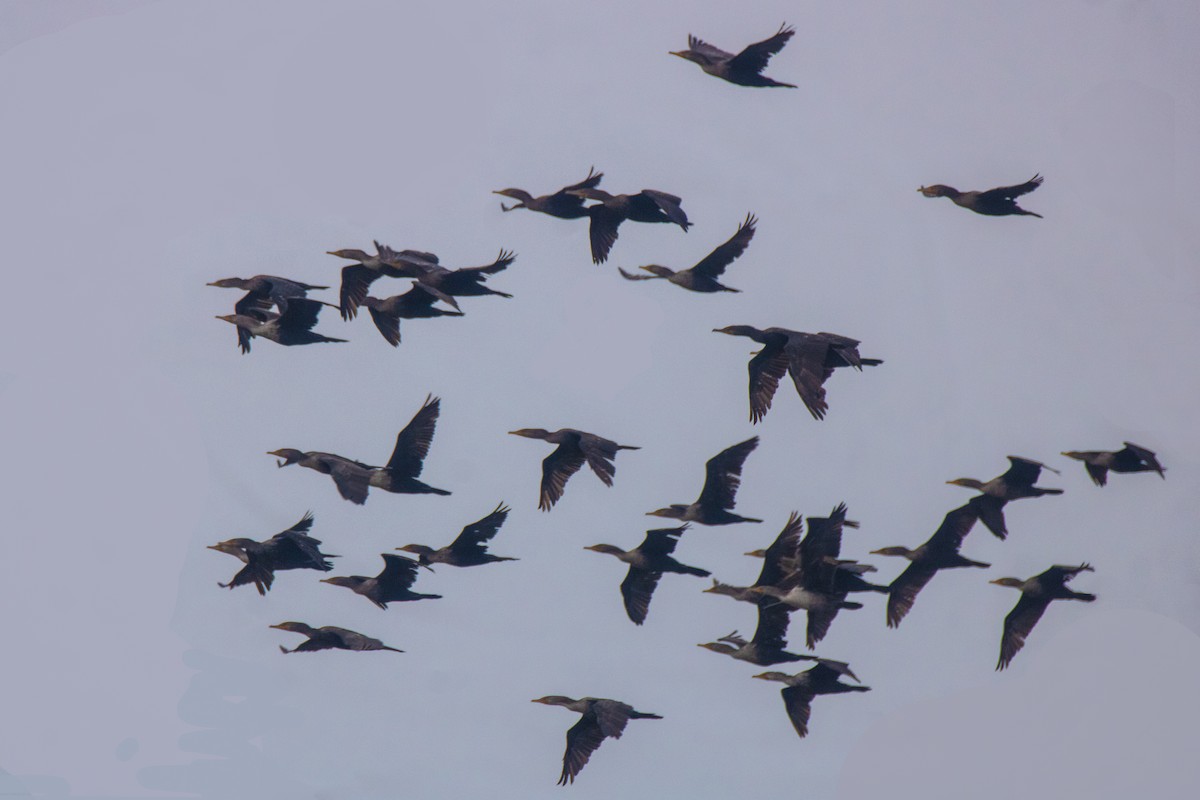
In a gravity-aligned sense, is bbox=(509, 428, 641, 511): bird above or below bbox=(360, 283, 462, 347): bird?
below

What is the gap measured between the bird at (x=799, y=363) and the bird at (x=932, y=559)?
1.77 m

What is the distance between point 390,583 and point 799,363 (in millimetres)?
3040

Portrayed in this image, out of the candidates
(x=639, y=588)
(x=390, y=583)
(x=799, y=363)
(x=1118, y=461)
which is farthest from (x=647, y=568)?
(x=1118, y=461)

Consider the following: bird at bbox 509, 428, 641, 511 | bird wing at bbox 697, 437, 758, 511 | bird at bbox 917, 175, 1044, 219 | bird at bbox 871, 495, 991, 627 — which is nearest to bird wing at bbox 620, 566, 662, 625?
bird wing at bbox 697, 437, 758, 511

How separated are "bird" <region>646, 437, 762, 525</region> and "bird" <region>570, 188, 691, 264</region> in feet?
4.70

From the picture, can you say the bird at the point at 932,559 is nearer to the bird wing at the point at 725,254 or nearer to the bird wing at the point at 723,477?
the bird wing at the point at 723,477

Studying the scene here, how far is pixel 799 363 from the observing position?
8.34 meters

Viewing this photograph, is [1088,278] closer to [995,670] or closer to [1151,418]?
[1151,418]

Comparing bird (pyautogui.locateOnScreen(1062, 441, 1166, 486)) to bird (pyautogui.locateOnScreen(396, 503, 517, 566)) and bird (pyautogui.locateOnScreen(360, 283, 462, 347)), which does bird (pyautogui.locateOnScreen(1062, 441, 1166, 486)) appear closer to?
bird (pyautogui.locateOnScreen(396, 503, 517, 566))

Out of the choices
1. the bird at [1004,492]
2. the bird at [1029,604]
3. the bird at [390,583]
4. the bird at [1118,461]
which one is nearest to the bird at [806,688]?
the bird at [1029,604]

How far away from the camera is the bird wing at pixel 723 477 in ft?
29.9

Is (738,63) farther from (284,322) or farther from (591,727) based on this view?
(591,727)

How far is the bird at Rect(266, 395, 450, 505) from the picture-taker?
28.9 ft

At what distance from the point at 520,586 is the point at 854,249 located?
3.38 meters
